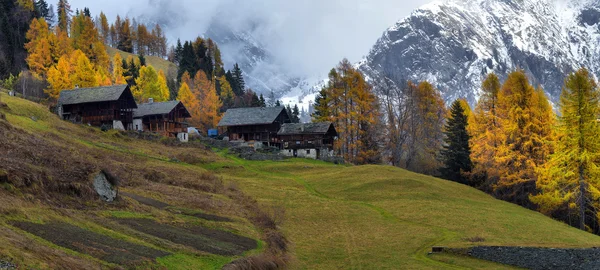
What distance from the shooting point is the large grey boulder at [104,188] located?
80.7ft

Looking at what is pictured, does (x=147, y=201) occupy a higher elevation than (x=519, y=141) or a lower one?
lower

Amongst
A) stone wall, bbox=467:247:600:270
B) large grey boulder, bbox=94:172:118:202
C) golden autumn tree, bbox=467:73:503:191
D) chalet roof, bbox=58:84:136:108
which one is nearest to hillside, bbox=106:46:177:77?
chalet roof, bbox=58:84:136:108

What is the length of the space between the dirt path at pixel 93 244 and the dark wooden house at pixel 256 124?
70781mm

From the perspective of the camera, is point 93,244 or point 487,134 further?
point 487,134

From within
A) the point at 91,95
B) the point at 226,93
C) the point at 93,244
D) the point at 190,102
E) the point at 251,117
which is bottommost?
the point at 93,244

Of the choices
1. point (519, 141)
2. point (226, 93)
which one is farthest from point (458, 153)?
point (226, 93)

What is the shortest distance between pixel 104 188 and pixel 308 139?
60.7 metres

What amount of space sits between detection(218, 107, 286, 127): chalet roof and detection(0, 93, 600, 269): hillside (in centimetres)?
2983

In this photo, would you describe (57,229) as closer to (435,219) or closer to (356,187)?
(435,219)

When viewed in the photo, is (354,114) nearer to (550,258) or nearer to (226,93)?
(550,258)

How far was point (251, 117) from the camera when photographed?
92.1m

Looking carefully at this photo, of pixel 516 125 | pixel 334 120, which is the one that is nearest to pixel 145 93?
pixel 334 120

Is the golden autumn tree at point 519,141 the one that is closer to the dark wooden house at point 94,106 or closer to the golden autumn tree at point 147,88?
the dark wooden house at point 94,106

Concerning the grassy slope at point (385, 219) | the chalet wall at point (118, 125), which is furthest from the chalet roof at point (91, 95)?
the grassy slope at point (385, 219)
